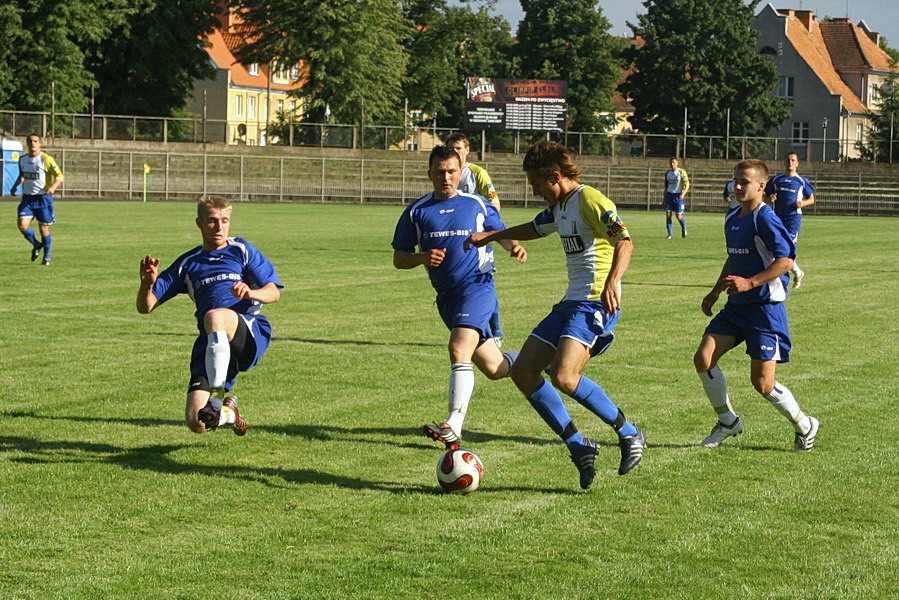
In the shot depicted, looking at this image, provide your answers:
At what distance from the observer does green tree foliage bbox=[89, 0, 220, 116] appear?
65.2 m

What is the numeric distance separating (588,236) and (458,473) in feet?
5.06

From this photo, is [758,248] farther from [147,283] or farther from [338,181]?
[338,181]

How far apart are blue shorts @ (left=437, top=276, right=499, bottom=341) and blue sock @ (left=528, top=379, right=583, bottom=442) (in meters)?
1.08

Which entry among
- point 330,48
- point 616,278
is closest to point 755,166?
point 616,278

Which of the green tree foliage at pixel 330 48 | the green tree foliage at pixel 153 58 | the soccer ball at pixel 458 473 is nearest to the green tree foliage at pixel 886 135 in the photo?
the green tree foliage at pixel 330 48

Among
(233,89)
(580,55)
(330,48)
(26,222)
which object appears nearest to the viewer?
(26,222)

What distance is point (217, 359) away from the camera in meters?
7.42

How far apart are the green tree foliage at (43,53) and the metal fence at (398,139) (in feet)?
20.3

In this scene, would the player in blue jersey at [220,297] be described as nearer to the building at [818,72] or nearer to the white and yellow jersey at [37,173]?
the white and yellow jersey at [37,173]

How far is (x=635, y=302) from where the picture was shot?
16.9 metres

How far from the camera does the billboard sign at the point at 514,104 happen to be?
5981cm

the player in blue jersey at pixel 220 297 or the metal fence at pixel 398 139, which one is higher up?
the metal fence at pixel 398 139

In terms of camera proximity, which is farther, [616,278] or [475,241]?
[475,241]

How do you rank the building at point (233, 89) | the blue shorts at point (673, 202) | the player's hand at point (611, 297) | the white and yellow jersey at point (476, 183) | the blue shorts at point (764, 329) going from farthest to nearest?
the building at point (233, 89), the blue shorts at point (673, 202), the white and yellow jersey at point (476, 183), the blue shorts at point (764, 329), the player's hand at point (611, 297)
